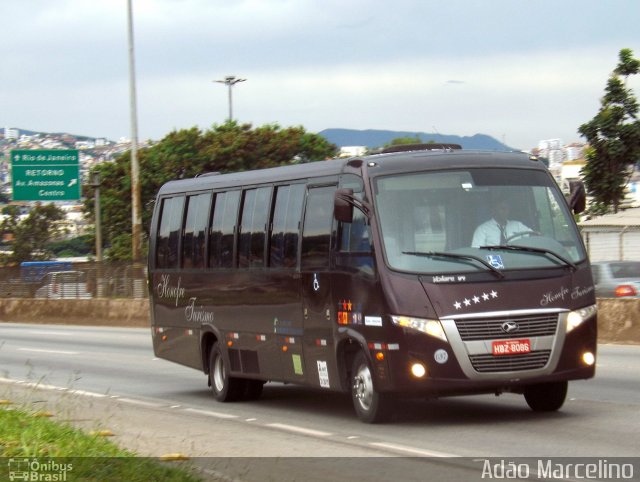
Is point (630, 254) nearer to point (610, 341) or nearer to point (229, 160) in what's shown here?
point (610, 341)

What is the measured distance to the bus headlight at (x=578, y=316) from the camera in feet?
38.2

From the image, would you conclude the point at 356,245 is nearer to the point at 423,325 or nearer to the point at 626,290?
Result: the point at 423,325

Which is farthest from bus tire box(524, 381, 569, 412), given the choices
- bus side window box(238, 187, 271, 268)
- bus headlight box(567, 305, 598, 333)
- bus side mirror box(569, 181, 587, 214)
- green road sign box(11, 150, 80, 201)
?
green road sign box(11, 150, 80, 201)

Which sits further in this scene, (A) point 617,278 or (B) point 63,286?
(B) point 63,286

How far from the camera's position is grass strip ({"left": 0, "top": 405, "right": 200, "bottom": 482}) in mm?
8312

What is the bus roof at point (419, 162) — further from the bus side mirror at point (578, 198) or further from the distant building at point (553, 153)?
the distant building at point (553, 153)

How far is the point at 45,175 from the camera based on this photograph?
4847 cm

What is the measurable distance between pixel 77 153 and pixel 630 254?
29.9 meters

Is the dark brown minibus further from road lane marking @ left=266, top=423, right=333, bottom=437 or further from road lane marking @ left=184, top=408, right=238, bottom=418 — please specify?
Result: road lane marking @ left=184, top=408, right=238, bottom=418

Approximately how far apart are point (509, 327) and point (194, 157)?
5870 centimetres

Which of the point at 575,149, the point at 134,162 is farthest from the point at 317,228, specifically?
the point at 575,149

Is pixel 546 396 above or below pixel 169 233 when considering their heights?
below

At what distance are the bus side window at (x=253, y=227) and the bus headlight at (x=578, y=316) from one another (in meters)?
4.13

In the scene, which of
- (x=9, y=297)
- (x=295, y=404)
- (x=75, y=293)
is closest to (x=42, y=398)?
(x=295, y=404)
